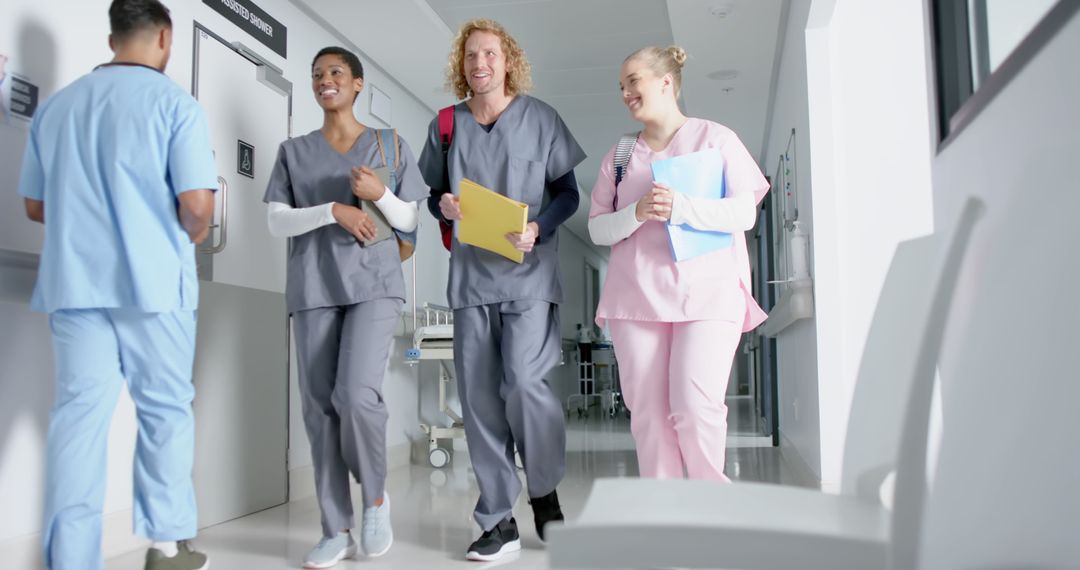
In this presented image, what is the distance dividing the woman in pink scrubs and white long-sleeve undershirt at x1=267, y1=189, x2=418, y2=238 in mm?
590

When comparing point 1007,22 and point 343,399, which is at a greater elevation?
point 1007,22

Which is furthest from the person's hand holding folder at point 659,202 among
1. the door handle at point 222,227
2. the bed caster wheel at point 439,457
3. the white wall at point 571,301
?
the white wall at point 571,301

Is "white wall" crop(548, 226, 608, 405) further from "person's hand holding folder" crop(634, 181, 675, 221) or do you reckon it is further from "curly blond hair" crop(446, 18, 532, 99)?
"person's hand holding folder" crop(634, 181, 675, 221)

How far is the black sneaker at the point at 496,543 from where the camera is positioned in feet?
7.61

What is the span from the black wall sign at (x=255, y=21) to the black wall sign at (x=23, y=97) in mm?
1001

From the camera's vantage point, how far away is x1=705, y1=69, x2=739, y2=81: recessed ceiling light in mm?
5266

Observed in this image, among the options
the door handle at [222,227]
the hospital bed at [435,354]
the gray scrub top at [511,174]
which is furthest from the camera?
the hospital bed at [435,354]

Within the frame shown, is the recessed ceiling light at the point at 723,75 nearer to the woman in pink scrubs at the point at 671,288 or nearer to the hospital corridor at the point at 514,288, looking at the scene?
the hospital corridor at the point at 514,288

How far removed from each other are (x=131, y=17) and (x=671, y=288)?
1.47 metres

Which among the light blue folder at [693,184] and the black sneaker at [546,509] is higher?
the light blue folder at [693,184]

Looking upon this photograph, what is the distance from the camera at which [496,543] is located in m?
2.35

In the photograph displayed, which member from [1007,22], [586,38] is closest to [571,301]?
[586,38]

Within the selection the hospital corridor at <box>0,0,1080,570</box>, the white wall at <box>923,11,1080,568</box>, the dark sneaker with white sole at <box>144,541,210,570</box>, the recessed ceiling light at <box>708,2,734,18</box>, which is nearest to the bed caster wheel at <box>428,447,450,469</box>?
the hospital corridor at <box>0,0,1080,570</box>

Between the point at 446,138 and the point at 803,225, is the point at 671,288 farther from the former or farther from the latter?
the point at 803,225
